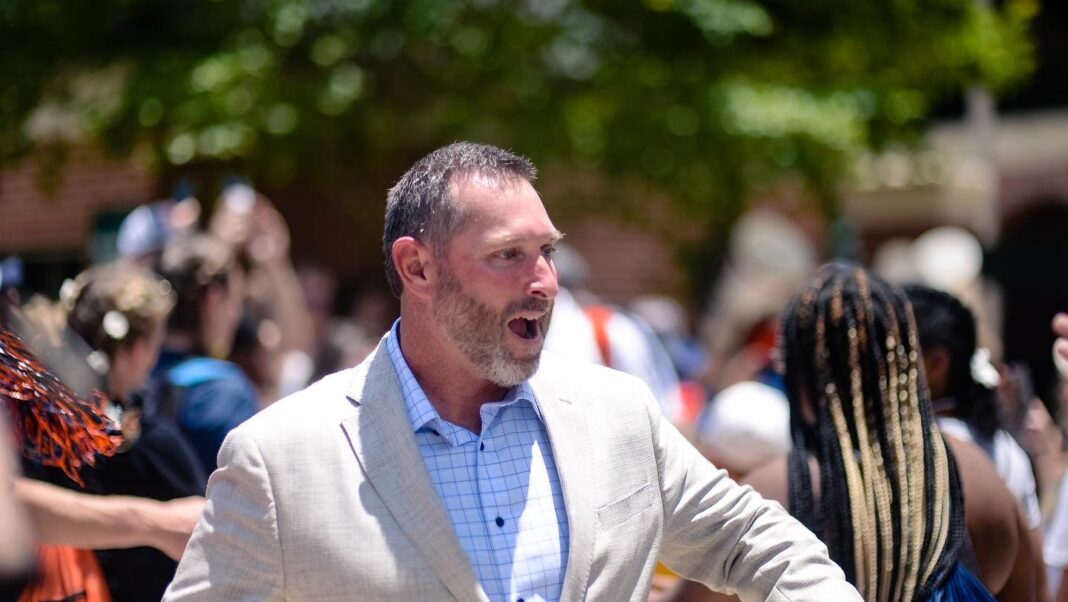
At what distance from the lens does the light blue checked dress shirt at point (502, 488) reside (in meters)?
2.47

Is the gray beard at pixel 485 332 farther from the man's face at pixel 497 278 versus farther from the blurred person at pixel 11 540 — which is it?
the blurred person at pixel 11 540

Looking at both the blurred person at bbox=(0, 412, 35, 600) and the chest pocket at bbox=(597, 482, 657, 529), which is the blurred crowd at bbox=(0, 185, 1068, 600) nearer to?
the blurred person at bbox=(0, 412, 35, 600)

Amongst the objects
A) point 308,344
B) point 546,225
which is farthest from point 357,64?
point 546,225

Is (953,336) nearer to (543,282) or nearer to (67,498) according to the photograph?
(543,282)

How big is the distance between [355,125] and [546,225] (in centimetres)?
676

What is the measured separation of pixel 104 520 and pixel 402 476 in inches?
37.8

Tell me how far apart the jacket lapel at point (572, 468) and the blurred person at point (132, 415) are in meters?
1.42

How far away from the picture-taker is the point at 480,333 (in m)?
2.60

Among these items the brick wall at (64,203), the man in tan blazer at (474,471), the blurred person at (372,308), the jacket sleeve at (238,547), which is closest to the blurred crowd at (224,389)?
the jacket sleeve at (238,547)

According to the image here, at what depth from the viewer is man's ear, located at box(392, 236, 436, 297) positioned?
8.63 ft

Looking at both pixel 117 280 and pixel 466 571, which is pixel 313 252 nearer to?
pixel 117 280

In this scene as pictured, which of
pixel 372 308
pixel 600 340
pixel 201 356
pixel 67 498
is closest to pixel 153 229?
pixel 201 356

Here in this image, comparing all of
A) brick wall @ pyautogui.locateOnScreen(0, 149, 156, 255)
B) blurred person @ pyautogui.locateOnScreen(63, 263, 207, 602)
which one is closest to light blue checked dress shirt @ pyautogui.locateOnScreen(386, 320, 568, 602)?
blurred person @ pyautogui.locateOnScreen(63, 263, 207, 602)

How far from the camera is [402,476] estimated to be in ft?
8.06
